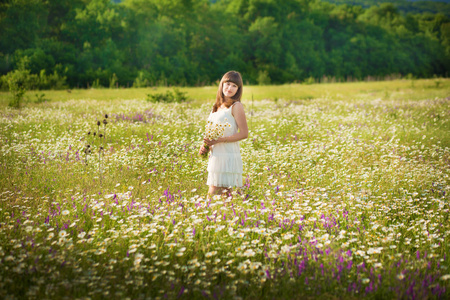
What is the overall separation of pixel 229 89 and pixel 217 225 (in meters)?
2.19

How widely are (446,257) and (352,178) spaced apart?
8.93 ft

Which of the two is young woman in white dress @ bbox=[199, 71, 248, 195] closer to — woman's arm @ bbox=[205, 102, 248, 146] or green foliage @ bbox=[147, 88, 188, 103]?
woman's arm @ bbox=[205, 102, 248, 146]

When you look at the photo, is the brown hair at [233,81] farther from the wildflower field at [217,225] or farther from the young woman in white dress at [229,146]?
the wildflower field at [217,225]

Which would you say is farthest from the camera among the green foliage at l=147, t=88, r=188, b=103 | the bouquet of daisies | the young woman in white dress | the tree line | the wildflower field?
the tree line

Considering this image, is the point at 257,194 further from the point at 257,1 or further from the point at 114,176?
the point at 257,1

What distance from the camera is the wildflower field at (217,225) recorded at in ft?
11.1

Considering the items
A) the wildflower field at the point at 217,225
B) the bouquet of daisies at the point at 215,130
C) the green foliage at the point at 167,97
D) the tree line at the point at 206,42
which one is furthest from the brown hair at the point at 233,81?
the tree line at the point at 206,42

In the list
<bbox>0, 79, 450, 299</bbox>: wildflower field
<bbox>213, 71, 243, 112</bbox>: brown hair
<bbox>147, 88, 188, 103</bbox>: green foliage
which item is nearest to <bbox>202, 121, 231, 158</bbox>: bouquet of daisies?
<bbox>213, 71, 243, 112</bbox>: brown hair

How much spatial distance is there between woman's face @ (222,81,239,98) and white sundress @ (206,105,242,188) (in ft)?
0.67

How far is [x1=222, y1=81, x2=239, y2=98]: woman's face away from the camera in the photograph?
5539mm

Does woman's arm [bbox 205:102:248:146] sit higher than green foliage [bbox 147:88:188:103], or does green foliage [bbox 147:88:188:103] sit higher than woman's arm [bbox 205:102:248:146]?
green foliage [bbox 147:88:188:103]

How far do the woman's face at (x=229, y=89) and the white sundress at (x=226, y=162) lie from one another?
0.67 ft

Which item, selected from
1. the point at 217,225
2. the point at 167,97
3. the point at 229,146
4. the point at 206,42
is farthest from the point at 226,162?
the point at 206,42

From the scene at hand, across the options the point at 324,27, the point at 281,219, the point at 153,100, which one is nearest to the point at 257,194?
the point at 281,219
